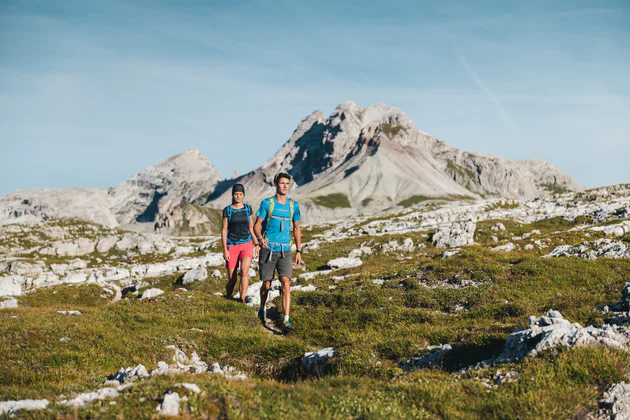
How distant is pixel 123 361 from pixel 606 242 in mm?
25151

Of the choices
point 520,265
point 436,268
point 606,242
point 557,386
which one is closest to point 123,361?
point 557,386

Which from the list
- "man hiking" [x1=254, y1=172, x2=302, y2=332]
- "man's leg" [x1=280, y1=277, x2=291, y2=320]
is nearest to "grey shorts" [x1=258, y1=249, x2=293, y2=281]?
"man hiking" [x1=254, y1=172, x2=302, y2=332]

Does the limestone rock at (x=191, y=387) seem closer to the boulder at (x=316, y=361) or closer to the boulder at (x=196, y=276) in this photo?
the boulder at (x=316, y=361)

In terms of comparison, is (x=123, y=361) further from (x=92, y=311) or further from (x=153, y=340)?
(x=92, y=311)

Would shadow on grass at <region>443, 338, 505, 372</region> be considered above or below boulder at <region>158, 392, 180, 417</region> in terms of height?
below

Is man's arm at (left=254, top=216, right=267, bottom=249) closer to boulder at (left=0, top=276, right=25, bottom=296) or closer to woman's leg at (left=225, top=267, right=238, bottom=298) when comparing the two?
woman's leg at (left=225, top=267, right=238, bottom=298)

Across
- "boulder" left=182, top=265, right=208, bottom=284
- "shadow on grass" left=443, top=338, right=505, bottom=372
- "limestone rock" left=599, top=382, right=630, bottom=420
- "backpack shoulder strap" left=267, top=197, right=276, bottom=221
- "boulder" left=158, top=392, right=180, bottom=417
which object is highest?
"backpack shoulder strap" left=267, top=197, right=276, bottom=221

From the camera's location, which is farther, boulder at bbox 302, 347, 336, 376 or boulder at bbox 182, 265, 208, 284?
boulder at bbox 182, 265, 208, 284

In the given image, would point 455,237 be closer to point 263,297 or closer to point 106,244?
point 263,297

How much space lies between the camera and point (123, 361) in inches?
394

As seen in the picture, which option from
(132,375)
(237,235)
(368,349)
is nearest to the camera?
(132,375)

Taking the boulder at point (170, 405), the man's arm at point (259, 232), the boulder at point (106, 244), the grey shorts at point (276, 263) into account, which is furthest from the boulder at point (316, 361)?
the boulder at point (106, 244)

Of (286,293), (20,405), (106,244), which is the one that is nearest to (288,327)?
(286,293)

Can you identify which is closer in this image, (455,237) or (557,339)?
(557,339)
